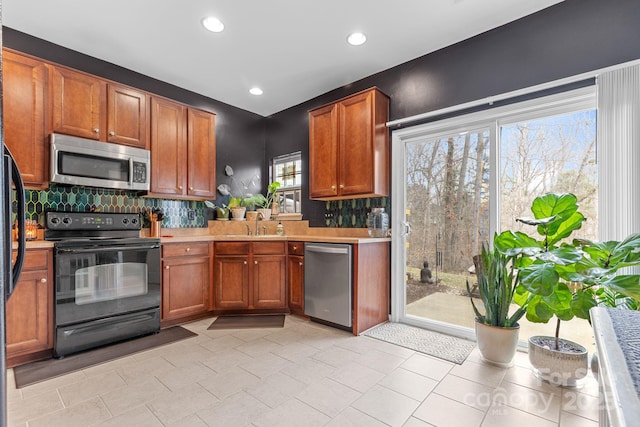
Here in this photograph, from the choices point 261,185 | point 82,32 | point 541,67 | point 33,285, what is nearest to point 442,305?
point 541,67

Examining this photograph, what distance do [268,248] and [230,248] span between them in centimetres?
41

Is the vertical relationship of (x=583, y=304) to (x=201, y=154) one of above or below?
below

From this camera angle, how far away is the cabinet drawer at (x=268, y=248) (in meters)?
3.39

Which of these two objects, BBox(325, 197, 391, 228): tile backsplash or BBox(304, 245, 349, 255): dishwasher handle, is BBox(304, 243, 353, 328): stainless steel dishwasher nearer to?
BBox(304, 245, 349, 255): dishwasher handle

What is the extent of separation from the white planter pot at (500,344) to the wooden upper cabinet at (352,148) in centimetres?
154

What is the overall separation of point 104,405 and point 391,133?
3153 mm

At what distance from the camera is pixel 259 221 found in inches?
163

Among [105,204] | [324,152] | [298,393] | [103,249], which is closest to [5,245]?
[298,393]

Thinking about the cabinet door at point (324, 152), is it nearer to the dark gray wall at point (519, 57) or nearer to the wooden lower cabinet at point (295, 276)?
the dark gray wall at point (519, 57)

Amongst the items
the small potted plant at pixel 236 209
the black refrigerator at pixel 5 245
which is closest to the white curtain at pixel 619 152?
the black refrigerator at pixel 5 245

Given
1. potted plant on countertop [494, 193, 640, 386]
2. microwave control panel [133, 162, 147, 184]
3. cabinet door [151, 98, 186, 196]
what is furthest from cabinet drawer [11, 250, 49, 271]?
potted plant on countertop [494, 193, 640, 386]

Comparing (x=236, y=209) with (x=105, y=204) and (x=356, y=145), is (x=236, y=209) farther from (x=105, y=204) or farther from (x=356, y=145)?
(x=356, y=145)

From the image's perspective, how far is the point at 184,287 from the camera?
10.3 ft

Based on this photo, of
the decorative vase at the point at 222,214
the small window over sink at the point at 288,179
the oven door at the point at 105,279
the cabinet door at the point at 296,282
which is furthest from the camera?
the small window over sink at the point at 288,179
